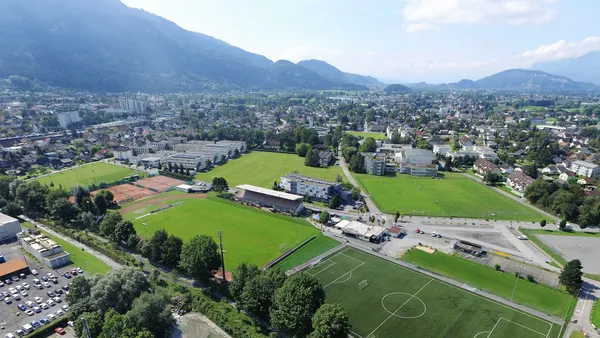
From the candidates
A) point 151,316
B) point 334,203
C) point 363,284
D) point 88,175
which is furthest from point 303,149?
point 151,316

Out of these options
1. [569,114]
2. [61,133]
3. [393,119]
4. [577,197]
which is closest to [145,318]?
[577,197]

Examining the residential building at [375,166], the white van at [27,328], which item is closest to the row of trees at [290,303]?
the white van at [27,328]

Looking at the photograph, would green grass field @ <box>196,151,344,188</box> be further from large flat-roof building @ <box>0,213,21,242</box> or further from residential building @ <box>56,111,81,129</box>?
residential building @ <box>56,111,81,129</box>

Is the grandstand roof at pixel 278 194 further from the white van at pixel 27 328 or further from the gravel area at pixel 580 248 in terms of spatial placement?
the gravel area at pixel 580 248

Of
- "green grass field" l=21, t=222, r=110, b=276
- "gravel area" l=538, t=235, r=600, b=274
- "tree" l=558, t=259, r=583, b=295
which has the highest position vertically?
"tree" l=558, t=259, r=583, b=295

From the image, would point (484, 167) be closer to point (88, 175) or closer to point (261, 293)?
point (261, 293)

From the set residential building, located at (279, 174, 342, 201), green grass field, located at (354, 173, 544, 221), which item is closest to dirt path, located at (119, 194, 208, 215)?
residential building, located at (279, 174, 342, 201)

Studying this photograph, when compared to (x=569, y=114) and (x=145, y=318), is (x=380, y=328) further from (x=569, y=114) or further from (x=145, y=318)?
(x=569, y=114)
